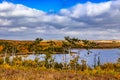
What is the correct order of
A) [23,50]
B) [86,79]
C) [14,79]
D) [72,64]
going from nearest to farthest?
1. [14,79]
2. [86,79]
3. [72,64]
4. [23,50]

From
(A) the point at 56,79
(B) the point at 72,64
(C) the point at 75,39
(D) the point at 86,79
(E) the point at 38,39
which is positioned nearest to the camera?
(A) the point at 56,79

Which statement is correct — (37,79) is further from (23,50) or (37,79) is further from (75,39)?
(23,50)

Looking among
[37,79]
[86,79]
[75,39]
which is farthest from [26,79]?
[75,39]

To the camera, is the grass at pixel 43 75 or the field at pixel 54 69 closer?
the grass at pixel 43 75

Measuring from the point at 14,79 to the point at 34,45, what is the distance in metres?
101

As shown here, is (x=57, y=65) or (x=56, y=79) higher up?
(x=56, y=79)

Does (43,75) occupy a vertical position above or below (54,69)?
above

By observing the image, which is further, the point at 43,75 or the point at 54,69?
the point at 54,69

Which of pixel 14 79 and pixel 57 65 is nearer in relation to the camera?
pixel 14 79

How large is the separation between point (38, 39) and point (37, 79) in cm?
9922

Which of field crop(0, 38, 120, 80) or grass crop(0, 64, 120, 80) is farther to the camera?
field crop(0, 38, 120, 80)

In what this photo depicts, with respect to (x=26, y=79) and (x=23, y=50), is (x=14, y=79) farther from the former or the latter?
(x=23, y=50)

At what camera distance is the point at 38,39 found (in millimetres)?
115750

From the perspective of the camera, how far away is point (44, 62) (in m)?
75.1
